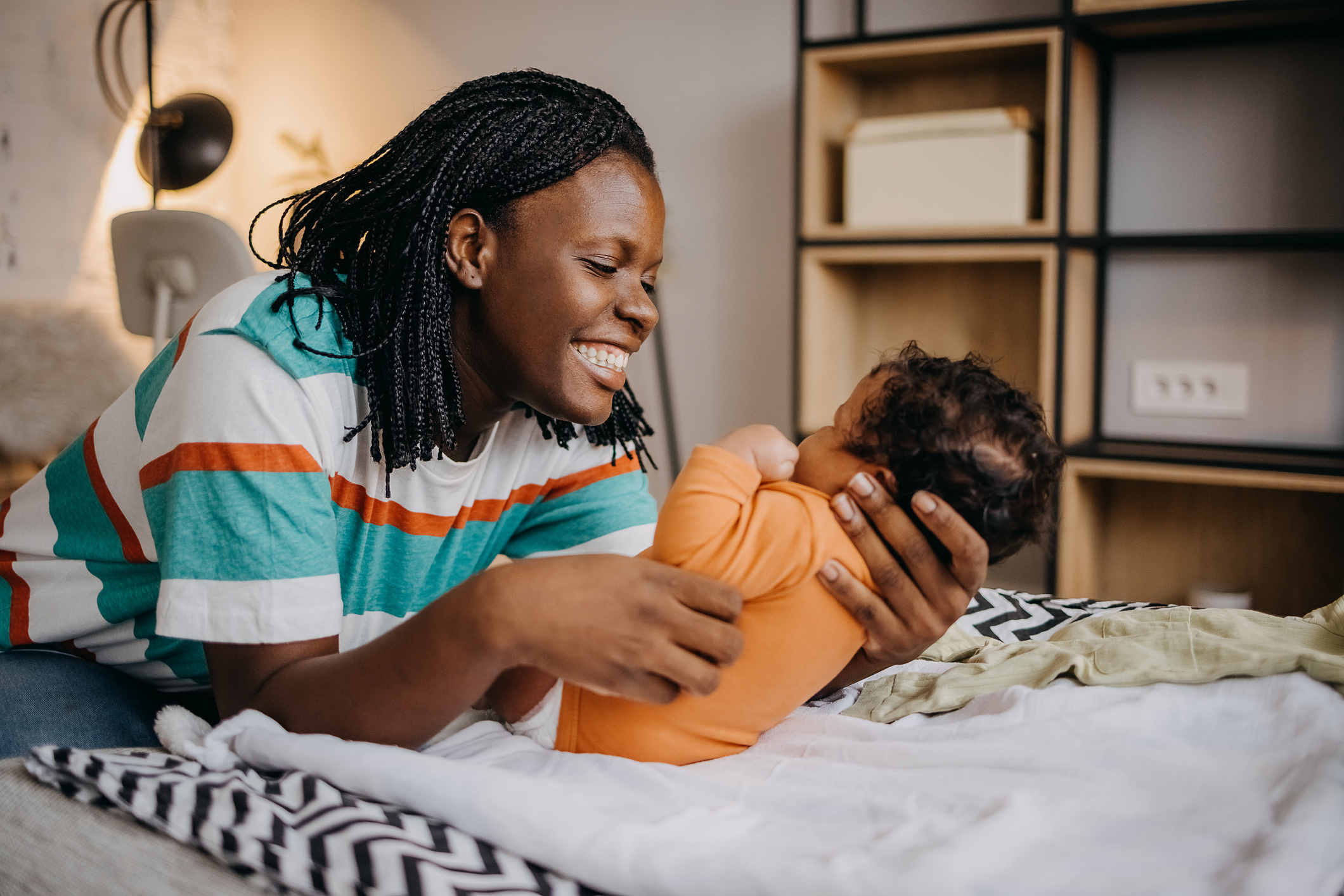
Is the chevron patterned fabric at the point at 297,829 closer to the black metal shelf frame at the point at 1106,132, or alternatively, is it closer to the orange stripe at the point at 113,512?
the orange stripe at the point at 113,512

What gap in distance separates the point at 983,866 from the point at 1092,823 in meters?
0.13

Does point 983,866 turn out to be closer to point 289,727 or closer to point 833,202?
point 289,727

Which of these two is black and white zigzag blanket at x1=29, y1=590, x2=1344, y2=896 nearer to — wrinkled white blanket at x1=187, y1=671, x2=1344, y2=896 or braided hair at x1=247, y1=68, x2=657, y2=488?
wrinkled white blanket at x1=187, y1=671, x2=1344, y2=896

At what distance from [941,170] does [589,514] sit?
1.33m

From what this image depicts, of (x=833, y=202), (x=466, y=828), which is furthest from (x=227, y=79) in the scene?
(x=466, y=828)

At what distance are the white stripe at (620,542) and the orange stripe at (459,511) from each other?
70 mm

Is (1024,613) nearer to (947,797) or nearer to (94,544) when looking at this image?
(947,797)

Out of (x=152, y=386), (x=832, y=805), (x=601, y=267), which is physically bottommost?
(x=832, y=805)

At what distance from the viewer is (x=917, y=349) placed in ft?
3.60

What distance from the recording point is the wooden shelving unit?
2082 mm

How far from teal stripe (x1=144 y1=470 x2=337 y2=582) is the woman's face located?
0.91 feet

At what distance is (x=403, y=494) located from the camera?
1088mm

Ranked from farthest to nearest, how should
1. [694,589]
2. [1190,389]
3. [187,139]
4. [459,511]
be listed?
[187,139]
[1190,389]
[459,511]
[694,589]

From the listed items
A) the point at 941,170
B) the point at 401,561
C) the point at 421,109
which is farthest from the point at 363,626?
the point at 421,109
